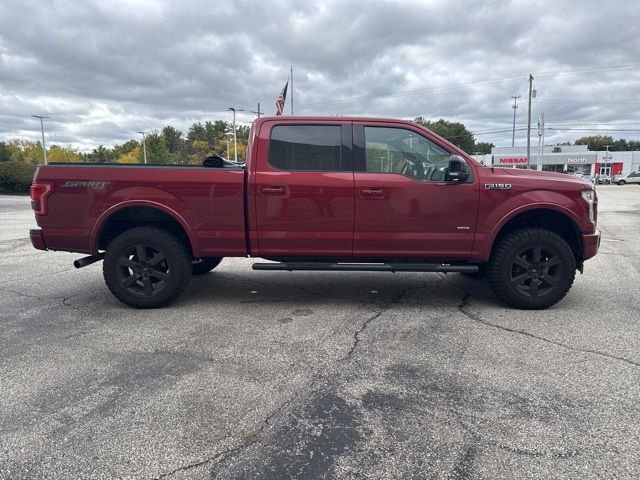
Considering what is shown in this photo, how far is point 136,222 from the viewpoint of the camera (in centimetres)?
500

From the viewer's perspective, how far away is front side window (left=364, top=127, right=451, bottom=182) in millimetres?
4746

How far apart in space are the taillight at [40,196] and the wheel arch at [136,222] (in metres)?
0.57

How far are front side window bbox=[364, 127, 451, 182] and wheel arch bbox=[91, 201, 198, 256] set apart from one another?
83.4 inches

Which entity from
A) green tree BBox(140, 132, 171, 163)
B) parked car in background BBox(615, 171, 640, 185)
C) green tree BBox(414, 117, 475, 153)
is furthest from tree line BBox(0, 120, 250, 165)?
parked car in background BBox(615, 171, 640, 185)

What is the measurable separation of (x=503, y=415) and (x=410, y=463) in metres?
0.81

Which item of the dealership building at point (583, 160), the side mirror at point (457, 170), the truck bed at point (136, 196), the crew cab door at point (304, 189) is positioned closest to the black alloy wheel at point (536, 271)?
the side mirror at point (457, 170)

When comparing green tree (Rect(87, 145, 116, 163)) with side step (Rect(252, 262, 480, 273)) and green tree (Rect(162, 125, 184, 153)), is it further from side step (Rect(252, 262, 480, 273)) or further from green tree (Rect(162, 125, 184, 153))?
side step (Rect(252, 262, 480, 273))

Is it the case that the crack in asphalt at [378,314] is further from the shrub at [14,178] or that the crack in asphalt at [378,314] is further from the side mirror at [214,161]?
the shrub at [14,178]

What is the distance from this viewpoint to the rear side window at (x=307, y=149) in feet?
15.6

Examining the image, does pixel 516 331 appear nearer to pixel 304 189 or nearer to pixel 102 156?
pixel 304 189

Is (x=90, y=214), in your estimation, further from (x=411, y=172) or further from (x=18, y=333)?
(x=411, y=172)

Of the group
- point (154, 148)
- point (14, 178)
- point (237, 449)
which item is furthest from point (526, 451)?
point (154, 148)

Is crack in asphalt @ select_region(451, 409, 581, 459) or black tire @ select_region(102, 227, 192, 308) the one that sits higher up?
black tire @ select_region(102, 227, 192, 308)

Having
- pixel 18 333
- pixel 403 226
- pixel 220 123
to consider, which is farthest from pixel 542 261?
pixel 220 123
